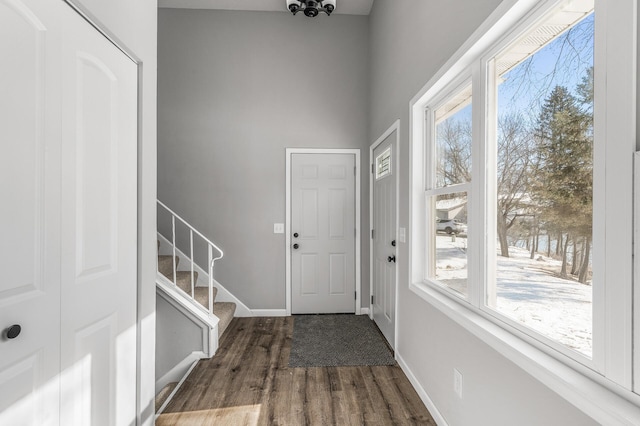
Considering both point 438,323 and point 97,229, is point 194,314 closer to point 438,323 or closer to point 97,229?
point 97,229

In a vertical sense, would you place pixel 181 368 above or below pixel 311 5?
below

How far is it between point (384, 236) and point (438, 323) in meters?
1.27

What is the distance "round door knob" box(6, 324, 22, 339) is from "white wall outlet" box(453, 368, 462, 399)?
180 cm

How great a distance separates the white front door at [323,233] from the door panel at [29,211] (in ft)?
8.63

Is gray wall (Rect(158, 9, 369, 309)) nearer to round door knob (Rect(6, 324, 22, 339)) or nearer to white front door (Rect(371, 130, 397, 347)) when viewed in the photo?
white front door (Rect(371, 130, 397, 347))

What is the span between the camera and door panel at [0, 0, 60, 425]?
0.93 metres

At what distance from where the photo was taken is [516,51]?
1.28m

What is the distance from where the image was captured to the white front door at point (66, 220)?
954 mm

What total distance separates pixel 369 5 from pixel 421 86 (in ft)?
6.92

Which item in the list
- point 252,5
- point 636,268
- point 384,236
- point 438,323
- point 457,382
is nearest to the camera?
point 636,268

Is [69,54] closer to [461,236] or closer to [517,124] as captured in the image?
[517,124]

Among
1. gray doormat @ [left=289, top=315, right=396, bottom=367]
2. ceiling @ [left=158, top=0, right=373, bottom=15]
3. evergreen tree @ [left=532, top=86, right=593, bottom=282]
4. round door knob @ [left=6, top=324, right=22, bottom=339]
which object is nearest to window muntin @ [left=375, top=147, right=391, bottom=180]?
gray doormat @ [left=289, top=315, right=396, bottom=367]

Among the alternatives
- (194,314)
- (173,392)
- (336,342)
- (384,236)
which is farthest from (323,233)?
(173,392)

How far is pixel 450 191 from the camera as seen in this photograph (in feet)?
5.96
